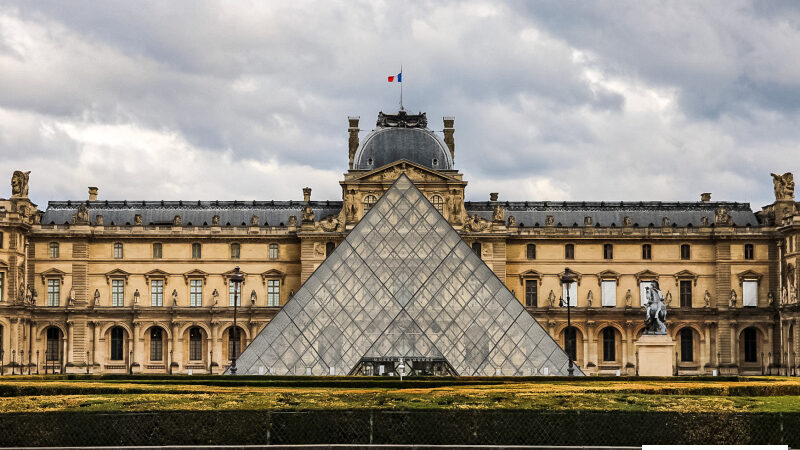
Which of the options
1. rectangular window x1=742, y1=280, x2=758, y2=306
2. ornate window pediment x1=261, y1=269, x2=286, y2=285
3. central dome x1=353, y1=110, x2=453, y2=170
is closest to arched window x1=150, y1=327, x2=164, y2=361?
ornate window pediment x1=261, y1=269, x2=286, y2=285

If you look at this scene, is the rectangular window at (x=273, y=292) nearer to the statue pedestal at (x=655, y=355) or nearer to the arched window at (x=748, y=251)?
the arched window at (x=748, y=251)

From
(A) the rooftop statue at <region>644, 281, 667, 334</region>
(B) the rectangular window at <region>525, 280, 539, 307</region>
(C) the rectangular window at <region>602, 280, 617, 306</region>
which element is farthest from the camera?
(C) the rectangular window at <region>602, 280, 617, 306</region>

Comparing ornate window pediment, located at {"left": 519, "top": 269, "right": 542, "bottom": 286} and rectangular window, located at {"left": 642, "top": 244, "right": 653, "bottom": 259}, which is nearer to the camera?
ornate window pediment, located at {"left": 519, "top": 269, "right": 542, "bottom": 286}

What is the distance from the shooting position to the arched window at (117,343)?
62.7 meters

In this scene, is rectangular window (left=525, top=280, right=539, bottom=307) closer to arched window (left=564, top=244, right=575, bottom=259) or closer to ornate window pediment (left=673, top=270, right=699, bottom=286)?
arched window (left=564, top=244, right=575, bottom=259)

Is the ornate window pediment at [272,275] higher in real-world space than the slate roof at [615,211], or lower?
lower

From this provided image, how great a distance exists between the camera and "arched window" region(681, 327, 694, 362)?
2452 inches

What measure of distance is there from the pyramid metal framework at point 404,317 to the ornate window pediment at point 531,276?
20.8 metres

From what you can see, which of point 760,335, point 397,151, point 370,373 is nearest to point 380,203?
point 370,373

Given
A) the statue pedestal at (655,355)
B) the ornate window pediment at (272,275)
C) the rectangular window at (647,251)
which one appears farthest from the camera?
the rectangular window at (647,251)

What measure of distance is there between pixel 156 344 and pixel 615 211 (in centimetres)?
2841

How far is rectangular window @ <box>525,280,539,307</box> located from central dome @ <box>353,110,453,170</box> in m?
8.31

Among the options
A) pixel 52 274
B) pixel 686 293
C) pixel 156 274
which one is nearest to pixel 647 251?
pixel 686 293

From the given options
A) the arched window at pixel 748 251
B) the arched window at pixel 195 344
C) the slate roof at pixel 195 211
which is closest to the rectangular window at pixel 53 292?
the slate roof at pixel 195 211
